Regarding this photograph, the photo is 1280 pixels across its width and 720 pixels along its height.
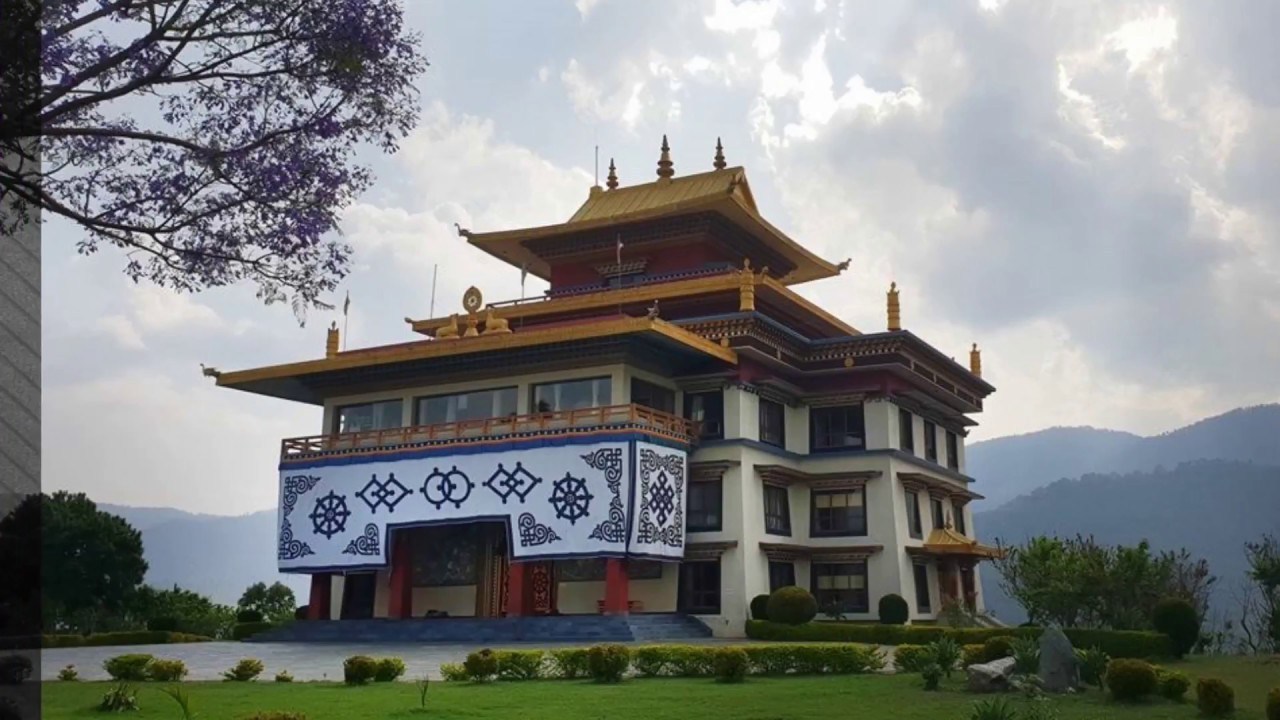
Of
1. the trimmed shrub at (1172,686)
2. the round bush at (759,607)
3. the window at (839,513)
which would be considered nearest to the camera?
the trimmed shrub at (1172,686)

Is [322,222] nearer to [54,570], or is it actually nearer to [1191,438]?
[54,570]

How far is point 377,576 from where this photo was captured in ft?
109

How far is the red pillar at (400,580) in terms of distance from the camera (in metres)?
31.4

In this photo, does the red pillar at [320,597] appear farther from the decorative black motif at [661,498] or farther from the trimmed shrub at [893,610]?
the trimmed shrub at [893,610]

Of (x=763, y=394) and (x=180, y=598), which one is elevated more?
(x=763, y=394)

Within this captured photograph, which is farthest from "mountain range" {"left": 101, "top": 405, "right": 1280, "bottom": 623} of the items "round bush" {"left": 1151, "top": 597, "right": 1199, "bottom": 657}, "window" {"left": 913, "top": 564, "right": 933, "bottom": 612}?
"round bush" {"left": 1151, "top": 597, "right": 1199, "bottom": 657}

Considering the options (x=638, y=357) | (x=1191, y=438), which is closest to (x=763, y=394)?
(x=638, y=357)

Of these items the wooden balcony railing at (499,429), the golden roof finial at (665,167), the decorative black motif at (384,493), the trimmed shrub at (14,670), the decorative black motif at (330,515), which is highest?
the golden roof finial at (665,167)

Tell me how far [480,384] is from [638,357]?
484 cm

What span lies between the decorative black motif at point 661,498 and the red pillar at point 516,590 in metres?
3.34

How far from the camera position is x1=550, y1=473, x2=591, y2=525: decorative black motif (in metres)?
28.0

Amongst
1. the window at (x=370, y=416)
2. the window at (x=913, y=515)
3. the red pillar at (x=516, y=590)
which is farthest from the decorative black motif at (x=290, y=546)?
the window at (x=913, y=515)

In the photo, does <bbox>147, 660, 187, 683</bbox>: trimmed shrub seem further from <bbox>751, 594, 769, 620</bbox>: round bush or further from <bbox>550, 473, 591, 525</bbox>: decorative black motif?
<bbox>751, 594, 769, 620</bbox>: round bush

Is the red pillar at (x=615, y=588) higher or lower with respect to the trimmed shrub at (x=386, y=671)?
higher
